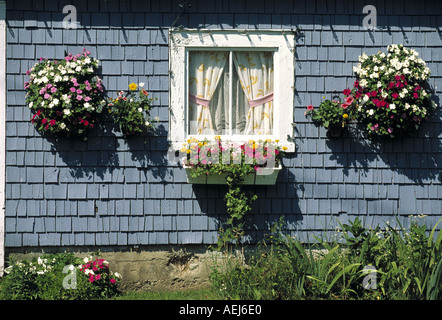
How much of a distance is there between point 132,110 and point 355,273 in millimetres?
2910

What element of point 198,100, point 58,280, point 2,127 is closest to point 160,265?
point 58,280

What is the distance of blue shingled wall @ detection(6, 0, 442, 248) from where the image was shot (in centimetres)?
660

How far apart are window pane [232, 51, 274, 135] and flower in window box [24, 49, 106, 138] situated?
1577 mm

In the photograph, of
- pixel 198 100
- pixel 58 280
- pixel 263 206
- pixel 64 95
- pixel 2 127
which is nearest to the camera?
pixel 58 280

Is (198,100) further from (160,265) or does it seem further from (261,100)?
(160,265)

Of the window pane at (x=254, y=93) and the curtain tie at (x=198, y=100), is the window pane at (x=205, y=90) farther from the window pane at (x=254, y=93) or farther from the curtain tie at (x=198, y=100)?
the window pane at (x=254, y=93)

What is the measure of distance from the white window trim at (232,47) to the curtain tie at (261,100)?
143 millimetres

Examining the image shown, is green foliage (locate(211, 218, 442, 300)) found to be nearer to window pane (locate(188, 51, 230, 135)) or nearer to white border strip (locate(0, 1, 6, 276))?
window pane (locate(188, 51, 230, 135))

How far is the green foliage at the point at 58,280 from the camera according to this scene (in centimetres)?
605

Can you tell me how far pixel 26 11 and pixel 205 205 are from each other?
9.77 feet

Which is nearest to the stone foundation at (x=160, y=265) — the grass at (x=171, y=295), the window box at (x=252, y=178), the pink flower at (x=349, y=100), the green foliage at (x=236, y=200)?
the grass at (x=171, y=295)

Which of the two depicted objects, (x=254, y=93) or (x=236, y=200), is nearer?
(x=236, y=200)

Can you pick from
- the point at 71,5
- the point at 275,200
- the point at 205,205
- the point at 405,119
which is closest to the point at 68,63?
the point at 71,5

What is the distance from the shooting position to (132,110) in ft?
21.2
